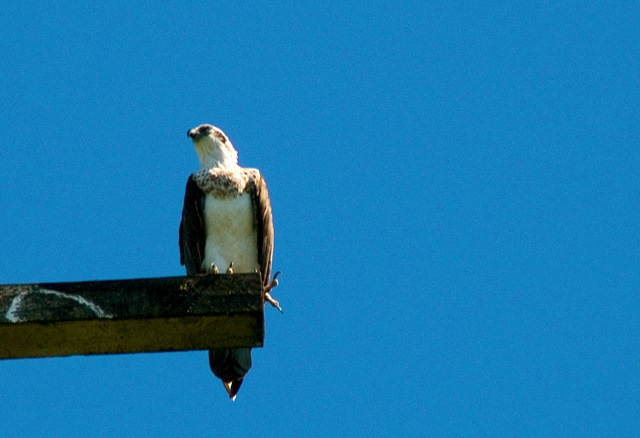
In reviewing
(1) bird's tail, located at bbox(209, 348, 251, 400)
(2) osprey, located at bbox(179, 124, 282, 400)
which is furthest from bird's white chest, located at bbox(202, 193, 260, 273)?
(1) bird's tail, located at bbox(209, 348, 251, 400)

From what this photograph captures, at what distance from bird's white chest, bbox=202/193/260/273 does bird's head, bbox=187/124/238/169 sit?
18.3 inches

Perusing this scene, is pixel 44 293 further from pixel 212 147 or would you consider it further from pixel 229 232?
pixel 212 147

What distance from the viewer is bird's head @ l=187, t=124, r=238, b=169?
714 cm

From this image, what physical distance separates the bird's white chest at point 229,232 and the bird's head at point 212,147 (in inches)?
18.3

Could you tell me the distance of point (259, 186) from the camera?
22.2ft

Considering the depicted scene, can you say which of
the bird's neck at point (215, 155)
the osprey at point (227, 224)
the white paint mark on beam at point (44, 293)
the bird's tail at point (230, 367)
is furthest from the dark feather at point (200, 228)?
the white paint mark on beam at point (44, 293)

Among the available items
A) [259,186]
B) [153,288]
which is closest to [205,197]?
[259,186]

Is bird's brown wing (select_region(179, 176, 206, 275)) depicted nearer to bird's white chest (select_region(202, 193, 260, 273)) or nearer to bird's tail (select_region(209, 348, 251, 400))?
bird's white chest (select_region(202, 193, 260, 273))

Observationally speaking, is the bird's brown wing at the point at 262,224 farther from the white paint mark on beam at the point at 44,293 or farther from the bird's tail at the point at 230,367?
the white paint mark on beam at the point at 44,293

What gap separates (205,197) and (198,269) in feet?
1.47

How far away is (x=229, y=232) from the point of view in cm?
669

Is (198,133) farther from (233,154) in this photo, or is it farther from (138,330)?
(138,330)

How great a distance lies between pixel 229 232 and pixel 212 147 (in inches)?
31.6

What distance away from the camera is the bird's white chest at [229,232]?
6.67m
